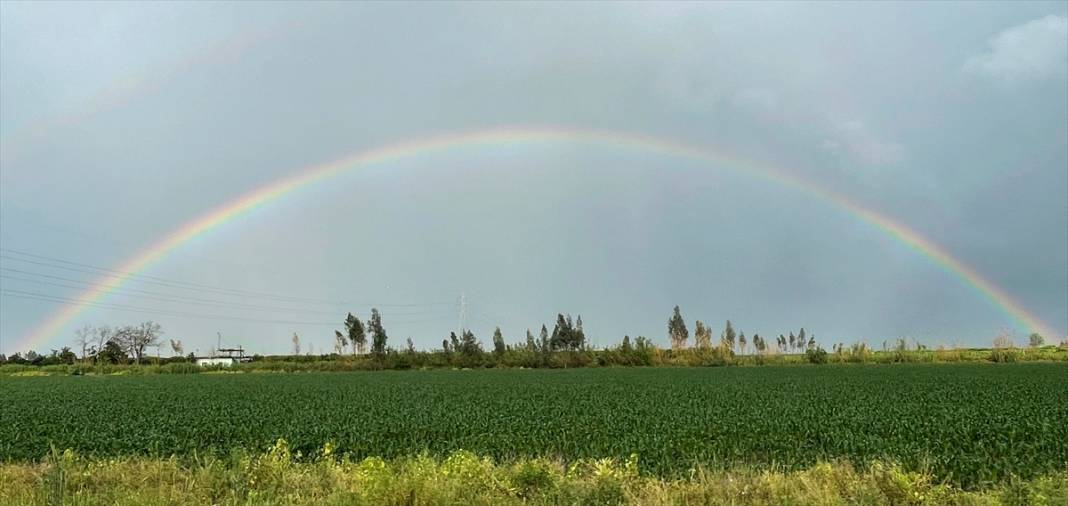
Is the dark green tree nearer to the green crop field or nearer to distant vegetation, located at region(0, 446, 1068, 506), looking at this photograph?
the green crop field

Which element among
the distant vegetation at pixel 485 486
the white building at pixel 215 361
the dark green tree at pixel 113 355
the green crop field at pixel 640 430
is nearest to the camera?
the distant vegetation at pixel 485 486

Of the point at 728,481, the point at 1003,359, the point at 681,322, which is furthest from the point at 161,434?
the point at 681,322

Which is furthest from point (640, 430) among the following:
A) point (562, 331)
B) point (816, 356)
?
point (562, 331)

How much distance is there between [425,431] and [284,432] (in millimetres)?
3883

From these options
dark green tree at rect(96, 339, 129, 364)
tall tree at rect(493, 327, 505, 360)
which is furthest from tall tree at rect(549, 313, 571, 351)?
dark green tree at rect(96, 339, 129, 364)

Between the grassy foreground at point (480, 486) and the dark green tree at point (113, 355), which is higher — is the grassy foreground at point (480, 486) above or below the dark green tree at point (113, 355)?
above

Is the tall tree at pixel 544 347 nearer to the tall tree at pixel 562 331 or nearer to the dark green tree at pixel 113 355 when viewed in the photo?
the tall tree at pixel 562 331

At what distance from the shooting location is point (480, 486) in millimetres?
9859

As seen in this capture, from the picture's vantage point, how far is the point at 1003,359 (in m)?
77.7

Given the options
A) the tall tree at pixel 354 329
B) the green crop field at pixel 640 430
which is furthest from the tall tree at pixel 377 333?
the green crop field at pixel 640 430

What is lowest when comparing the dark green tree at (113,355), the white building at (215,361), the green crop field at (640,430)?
the white building at (215,361)

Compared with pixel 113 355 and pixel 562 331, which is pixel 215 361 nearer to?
pixel 113 355

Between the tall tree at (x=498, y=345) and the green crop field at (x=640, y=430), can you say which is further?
the tall tree at (x=498, y=345)

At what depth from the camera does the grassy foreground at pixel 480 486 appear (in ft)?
29.8
